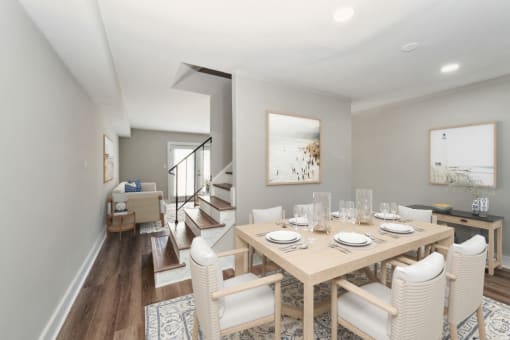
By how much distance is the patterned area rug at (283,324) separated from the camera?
64.2 inches

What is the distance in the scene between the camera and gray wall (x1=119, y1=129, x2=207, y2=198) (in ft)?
A: 23.4

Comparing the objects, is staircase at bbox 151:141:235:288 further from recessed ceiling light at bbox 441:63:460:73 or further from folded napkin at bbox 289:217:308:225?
recessed ceiling light at bbox 441:63:460:73

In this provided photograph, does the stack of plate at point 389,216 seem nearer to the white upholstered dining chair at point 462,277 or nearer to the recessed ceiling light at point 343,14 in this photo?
the white upholstered dining chair at point 462,277

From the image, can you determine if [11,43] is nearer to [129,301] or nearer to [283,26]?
[283,26]

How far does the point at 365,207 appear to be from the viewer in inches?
80.3

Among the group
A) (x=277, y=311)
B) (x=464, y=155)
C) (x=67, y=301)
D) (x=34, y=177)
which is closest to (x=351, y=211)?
(x=277, y=311)

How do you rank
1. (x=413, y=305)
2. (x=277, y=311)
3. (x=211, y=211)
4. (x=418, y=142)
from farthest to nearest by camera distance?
(x=418, y=142)
(x=211, y=211)
(x=277, y=311)
(x=413, y=305)

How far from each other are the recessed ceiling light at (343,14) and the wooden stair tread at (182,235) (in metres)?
2.66

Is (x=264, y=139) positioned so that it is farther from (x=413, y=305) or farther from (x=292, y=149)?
(x=413, y=305)

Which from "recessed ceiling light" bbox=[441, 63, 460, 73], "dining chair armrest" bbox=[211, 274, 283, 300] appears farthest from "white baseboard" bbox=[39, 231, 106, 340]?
"recessed ceiling light" bbox=[441, 63, 460, 73]

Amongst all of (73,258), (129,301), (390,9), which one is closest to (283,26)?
(390,9)

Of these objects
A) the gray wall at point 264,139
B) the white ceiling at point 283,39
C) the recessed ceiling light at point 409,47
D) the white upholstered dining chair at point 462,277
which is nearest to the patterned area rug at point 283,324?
the white upholstered dining chair at point 462,277

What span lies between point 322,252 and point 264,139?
1674mm

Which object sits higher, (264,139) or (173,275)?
(264,139)
